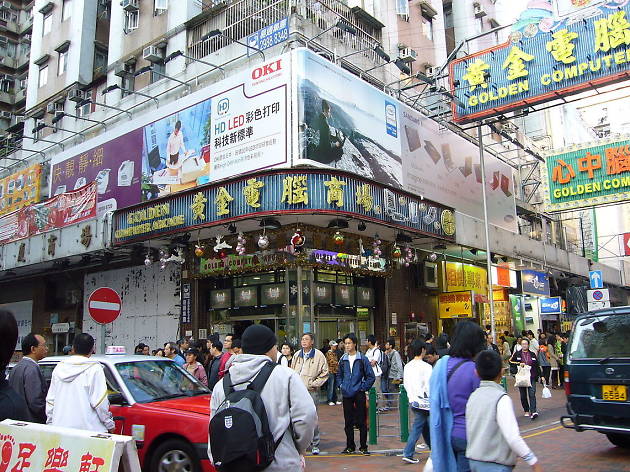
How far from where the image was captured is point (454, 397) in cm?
425

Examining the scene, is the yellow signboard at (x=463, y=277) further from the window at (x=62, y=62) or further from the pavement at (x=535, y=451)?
the window at (x=62, y=62)

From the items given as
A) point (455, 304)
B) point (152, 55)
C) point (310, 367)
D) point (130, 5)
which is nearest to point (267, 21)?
point (152, 55)

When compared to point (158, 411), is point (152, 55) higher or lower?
higher

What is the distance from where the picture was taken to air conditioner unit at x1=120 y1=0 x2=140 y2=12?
22500 mm

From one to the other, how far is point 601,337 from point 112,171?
17.3m

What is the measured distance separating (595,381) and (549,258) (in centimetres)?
1764

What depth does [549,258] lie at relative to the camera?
23688 millimetres

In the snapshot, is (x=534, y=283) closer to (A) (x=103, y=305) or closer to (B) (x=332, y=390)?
(B) (x=332, y=390)

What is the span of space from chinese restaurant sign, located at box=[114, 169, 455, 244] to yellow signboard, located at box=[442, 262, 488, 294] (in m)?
4.19

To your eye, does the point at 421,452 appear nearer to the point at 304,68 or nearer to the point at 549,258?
the point at 304,68

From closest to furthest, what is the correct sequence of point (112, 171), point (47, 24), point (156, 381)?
1. point (156, 381)
2. point (112, 171)
3. point (47, 24)

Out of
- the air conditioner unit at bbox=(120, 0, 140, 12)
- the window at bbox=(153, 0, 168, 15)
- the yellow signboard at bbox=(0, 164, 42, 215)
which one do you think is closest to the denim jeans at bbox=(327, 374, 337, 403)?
the window at bbox=(153, 0, 168, 15)

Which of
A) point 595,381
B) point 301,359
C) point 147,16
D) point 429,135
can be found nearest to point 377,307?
point 429,135

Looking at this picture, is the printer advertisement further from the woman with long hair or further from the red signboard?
the woman with long hair
